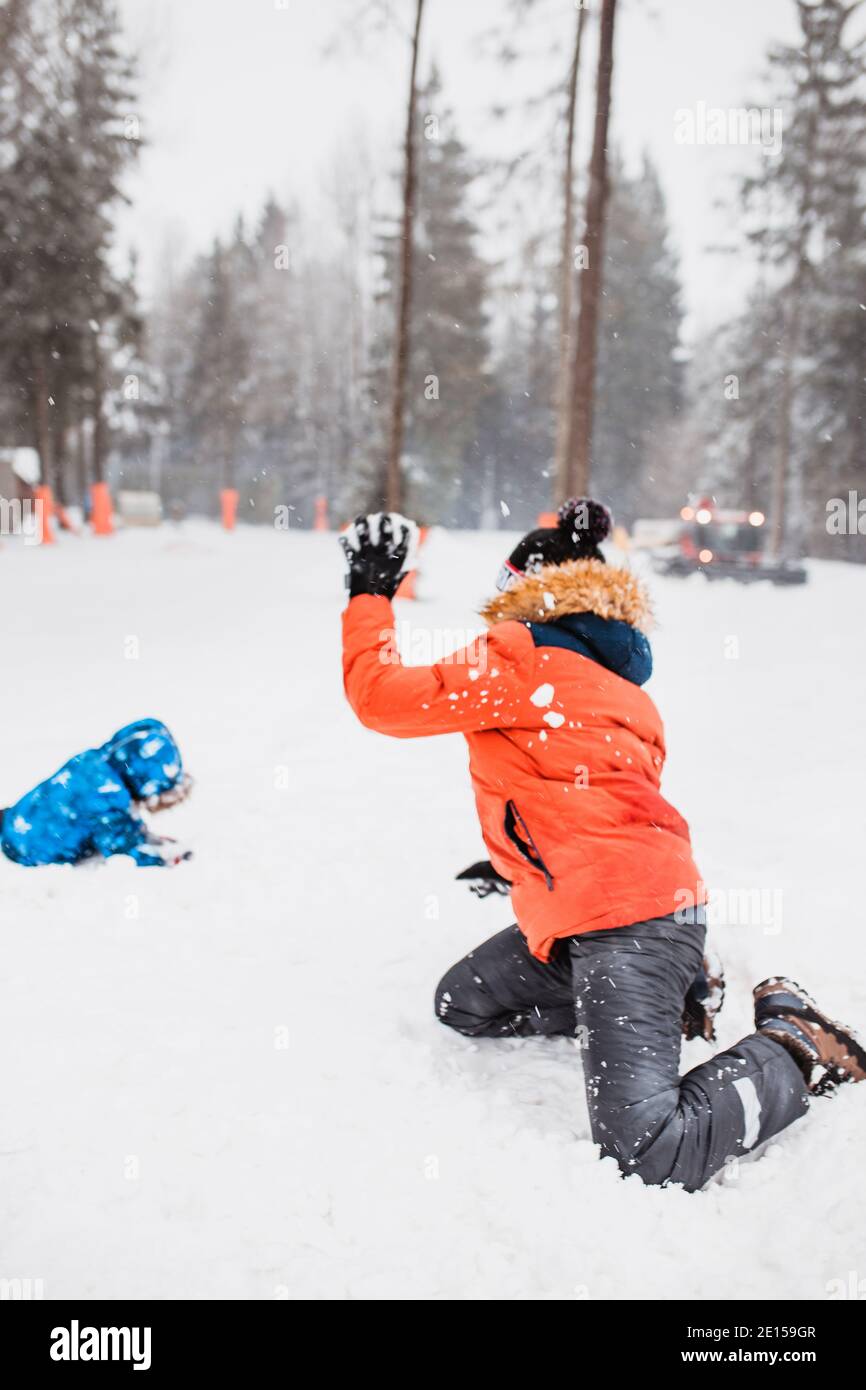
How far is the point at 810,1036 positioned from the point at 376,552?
1.63 m

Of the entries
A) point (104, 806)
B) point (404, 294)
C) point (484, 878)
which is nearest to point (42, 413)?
point (404, 294)

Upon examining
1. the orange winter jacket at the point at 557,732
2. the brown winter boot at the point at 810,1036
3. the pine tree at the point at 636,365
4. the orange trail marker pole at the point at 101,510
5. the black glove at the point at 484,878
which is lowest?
the brown winter boot at the point at 810,1036

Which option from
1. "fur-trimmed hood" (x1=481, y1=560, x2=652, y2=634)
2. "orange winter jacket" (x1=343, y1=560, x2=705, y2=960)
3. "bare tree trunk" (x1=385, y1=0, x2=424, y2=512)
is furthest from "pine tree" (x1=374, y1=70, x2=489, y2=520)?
"orange winter jacket" (x1=343, y1=560, x2=705, y2=960)

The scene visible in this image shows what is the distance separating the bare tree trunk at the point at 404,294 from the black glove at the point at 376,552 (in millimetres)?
9919

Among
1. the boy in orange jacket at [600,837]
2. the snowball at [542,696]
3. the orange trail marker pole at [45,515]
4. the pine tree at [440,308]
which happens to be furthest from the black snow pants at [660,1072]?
the pine tree at [440,308]

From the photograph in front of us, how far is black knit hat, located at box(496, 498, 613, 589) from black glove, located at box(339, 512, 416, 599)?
38cm

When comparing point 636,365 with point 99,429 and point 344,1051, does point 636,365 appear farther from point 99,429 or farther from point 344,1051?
point 344,1051

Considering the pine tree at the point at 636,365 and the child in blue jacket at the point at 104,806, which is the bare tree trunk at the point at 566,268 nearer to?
the child in blue jacket at the point at 104,806

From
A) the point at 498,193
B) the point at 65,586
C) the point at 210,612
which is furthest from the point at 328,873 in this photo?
the point at 498,193

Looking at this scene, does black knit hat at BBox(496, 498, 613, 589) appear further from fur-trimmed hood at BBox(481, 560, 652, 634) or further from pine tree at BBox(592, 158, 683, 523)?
pine tree at BBox(592, 158, 683, 523)

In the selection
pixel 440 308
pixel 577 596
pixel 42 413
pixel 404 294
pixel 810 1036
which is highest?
pixel 440 308

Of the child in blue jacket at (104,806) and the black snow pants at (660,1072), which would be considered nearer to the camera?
the black snow pants at (660,1072)

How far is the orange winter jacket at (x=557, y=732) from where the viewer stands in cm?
237

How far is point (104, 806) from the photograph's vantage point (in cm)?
378
